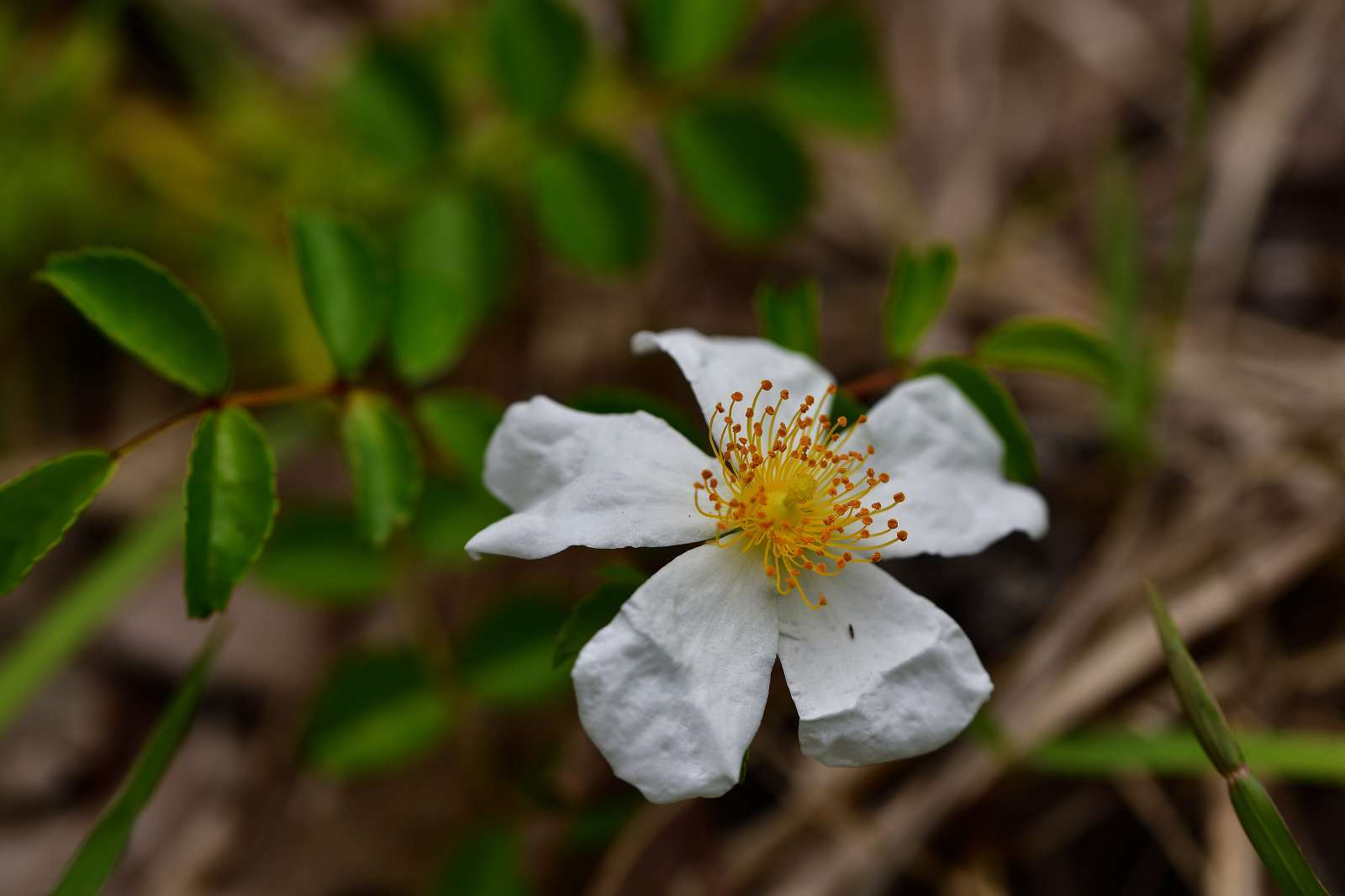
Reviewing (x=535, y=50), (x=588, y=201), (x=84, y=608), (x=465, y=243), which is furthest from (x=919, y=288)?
(x=84, y=608)

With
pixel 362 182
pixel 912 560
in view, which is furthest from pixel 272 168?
pixel 912 560

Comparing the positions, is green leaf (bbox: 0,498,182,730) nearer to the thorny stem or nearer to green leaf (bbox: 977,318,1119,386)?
the thorny stem

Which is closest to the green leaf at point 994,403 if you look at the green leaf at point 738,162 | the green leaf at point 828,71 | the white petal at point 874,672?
the white petal at point 874,672

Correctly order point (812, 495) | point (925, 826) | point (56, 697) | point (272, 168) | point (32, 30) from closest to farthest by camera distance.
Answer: point (812, 495) < point (925, 826) < point (56, 697) < point (272, 168) < point (32, 30)

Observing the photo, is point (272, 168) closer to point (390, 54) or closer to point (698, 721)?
point (390, 54)

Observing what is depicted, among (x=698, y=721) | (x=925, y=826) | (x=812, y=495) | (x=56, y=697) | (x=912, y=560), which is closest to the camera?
(x=698, y=721)

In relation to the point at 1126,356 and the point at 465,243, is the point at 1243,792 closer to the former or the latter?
the point at 1126,356
